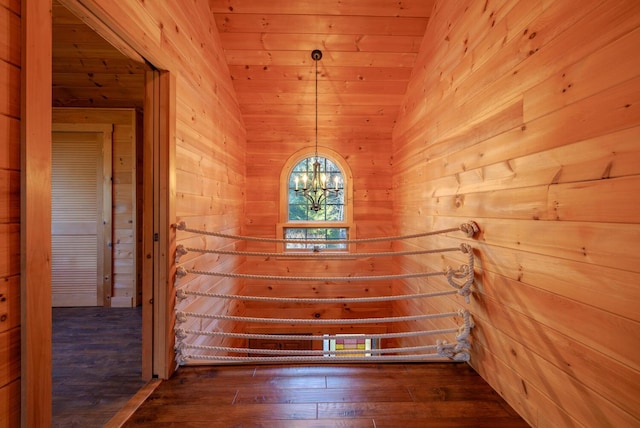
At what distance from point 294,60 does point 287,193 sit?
1692mm

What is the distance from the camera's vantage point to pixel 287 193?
3.97 meters

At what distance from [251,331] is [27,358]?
3.15 meters

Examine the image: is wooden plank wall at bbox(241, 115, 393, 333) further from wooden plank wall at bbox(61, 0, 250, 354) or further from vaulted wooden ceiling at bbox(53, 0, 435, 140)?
wooden plank wall at bbox(61, 0, 250, 354)

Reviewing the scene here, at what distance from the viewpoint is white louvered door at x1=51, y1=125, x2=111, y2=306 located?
338cm

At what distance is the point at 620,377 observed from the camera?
37.5 inches

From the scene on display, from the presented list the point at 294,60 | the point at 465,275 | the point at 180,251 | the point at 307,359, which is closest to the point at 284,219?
the point at 294,60

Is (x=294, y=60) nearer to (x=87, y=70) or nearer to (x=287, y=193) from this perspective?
(x=287, y=193)

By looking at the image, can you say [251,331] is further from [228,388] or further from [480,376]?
[480,376]

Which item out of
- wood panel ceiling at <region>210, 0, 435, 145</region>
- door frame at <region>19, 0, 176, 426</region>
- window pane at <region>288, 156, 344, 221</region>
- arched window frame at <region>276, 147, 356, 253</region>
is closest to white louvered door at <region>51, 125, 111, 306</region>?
wood panel ceiling at <region>210, 0, 435, 145</region>

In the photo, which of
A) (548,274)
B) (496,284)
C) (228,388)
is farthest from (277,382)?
(548,274)

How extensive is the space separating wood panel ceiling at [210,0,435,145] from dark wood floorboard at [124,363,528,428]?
284 cm

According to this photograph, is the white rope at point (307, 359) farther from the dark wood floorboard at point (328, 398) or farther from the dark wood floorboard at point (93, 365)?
the dark wood floorboard at point (93, 365)

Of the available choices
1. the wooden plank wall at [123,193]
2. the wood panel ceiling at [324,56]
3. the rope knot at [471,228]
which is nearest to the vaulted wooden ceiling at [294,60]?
the wood panel ceiling at [324,56]

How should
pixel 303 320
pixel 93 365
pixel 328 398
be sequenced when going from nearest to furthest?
pixel 328 398, pixel 303 320, pixel 93 365
